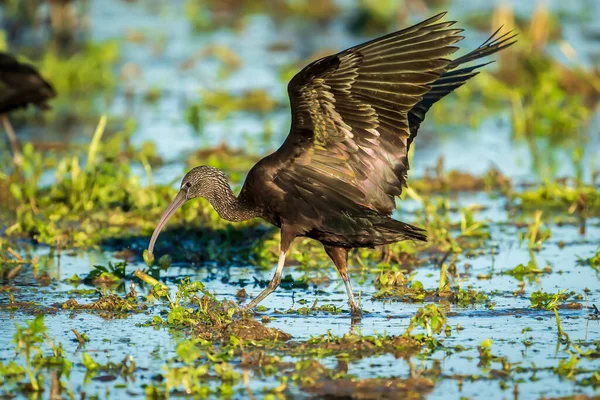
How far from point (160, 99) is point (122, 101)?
532 mm

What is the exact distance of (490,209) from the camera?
10.4 meters

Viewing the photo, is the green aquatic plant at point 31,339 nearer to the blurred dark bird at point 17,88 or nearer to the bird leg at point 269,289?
the bird leg at point 269,289

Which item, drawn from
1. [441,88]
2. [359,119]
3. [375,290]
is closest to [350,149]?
[359,119]

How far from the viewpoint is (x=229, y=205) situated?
24.7 ft

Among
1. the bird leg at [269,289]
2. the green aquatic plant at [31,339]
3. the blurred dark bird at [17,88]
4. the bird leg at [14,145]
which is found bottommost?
the green aquatic plant at [31,339]

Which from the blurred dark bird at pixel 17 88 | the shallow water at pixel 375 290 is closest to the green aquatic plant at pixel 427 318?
the shallow water at pixel 375 290

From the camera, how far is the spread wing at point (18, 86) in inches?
471

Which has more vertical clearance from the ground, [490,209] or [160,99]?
[160,99]

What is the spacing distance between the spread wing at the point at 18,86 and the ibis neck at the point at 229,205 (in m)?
5.05

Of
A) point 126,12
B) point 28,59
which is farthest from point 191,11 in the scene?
point 28,59

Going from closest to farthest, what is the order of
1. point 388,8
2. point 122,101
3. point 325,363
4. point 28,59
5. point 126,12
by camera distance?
point 325,363, point 122,101, point 28,59, point 388,8, point 126,12

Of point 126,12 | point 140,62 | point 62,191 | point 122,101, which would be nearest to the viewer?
point 62,191

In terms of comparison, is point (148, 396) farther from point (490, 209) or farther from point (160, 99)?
point (160, 99)

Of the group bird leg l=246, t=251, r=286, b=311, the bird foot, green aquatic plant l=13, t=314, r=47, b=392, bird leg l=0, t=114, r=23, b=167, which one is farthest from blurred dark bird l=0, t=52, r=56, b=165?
green aquatic plant l=13, t=314, r=47, b=392
